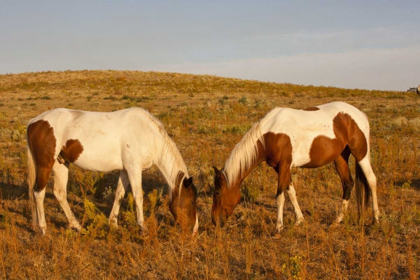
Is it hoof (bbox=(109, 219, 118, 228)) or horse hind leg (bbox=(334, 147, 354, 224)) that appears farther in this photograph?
horse hind leg (bbox=(334, 147, 354, 224))

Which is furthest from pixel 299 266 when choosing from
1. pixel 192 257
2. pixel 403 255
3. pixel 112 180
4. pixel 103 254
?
pixel 112 180

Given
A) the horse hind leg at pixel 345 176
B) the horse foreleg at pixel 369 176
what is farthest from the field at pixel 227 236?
the horse foreleg at pixel 369 176

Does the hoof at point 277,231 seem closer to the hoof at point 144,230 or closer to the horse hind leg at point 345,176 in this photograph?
the horse hind leg at point 345,176

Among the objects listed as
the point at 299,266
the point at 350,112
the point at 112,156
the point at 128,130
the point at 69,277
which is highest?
the point at 350,112

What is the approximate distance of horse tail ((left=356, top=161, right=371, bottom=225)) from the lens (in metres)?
5.83

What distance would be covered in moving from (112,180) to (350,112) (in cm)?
549

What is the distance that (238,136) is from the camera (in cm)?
1202

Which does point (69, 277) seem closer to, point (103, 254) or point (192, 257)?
point (103, 254)

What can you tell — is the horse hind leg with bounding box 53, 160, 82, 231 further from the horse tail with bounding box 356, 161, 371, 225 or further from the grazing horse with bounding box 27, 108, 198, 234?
the horse tail with bounding box 356, 161, 371, 225

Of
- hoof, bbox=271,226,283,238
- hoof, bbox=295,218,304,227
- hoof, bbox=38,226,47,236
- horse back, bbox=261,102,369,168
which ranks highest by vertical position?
horse back, bbox=261,102,369,168

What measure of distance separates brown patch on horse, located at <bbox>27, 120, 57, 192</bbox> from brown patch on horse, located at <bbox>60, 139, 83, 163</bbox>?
195mm

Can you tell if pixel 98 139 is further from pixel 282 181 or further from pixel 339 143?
pixel 339 143

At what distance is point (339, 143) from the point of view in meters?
5.75

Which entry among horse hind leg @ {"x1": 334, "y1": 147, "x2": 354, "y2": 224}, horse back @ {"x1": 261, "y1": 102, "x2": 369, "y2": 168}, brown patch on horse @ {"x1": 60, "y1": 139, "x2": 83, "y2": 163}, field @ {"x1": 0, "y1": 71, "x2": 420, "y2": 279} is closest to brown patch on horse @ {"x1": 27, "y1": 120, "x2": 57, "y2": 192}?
brown patch on horse @ {"x1": 60, "y1": 139, "x2": 83, "y2": 163}
